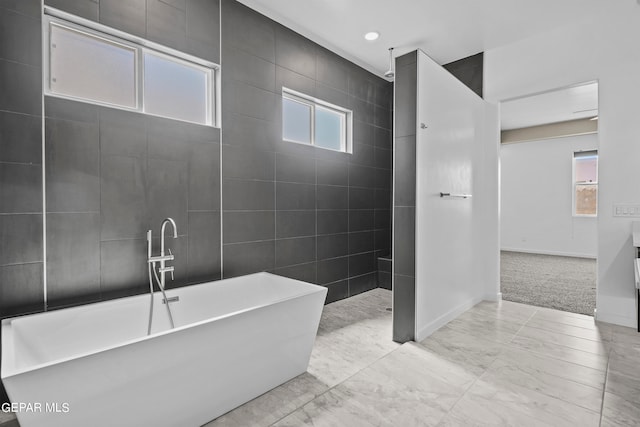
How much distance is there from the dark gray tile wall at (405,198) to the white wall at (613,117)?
6.04ft

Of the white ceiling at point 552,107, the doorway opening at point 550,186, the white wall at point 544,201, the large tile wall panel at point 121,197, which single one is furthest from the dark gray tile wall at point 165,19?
the white wall at point 544,201

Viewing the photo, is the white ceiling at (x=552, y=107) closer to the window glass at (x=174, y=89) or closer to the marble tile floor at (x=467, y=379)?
the marble tile floor at (x=467, y=379)

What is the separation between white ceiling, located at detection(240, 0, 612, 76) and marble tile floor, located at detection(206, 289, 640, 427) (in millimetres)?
2887

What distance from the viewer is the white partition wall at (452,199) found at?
2607 millimetres

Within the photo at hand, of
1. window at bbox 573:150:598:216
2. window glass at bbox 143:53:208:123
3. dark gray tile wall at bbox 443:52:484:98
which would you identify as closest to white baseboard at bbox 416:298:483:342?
dark gray tile wall at bbox 443:52:484:98

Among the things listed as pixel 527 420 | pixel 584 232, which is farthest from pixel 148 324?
pixel 584 232

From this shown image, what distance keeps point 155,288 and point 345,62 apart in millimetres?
3221

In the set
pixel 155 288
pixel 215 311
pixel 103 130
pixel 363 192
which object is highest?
pixel 103 130

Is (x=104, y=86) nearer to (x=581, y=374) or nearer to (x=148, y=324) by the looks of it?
(x=148, y=324)

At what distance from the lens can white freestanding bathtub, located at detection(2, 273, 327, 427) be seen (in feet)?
3.90

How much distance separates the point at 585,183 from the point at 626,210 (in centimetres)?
449

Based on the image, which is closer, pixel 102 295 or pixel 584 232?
pixel 102 295

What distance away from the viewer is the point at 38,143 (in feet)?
6.10

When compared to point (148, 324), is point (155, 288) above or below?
above
